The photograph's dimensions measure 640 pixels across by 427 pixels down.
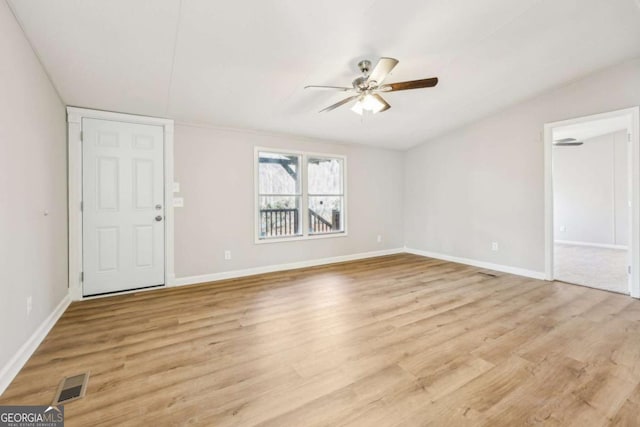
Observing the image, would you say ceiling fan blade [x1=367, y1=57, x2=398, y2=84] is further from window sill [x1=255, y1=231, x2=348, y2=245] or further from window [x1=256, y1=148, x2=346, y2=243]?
window sill [x1=255, y1=231, x2=348, y2=245]

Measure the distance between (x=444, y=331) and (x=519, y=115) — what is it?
3804 millimetres

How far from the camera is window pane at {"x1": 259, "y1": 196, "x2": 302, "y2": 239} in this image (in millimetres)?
4625

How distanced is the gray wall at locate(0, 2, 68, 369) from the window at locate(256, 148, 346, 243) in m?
2.39

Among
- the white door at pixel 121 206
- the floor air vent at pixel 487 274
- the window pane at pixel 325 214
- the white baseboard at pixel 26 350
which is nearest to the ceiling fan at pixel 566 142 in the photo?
the floor air vent at pixel 487 274

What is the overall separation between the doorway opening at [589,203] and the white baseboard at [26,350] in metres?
5.78

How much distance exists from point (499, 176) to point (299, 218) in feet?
11.5

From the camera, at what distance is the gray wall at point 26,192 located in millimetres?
1747

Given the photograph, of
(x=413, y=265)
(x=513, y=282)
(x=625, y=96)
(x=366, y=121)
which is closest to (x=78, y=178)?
(x=366, y=121)

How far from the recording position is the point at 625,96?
3330 mm

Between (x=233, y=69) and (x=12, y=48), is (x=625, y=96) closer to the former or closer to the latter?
(x=233, y=69)

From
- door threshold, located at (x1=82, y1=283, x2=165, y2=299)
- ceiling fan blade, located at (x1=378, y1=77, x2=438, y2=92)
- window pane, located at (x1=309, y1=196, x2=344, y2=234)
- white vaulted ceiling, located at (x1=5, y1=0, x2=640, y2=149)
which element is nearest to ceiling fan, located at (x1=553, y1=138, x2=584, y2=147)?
white vaulted ceiling, located at (x1=5, y1=0, x2=640, y2=149)

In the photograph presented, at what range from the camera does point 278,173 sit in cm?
477

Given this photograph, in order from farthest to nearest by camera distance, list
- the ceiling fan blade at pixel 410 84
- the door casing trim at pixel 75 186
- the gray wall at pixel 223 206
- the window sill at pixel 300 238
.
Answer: the window sill at pixel 300 238 → the gray wall at pixel 223 206 → the door casing trim at pixel 75 186 → the ceiling fan blade at pixel 410 84

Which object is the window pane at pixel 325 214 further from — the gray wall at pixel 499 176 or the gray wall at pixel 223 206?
the gray wall at pixel 499 176
